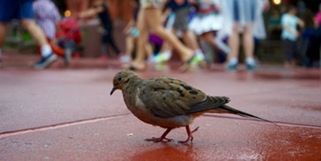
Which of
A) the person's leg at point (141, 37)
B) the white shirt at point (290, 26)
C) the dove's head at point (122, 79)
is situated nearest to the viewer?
the dove's head at point (122, 79)

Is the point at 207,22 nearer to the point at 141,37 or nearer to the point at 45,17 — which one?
the point at 45,17

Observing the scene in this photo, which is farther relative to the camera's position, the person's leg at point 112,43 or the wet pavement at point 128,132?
the person's leg at point 112,43

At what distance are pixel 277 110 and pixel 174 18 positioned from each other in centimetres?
903

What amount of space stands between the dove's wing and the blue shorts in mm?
6952

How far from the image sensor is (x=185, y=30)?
1358 centimetres

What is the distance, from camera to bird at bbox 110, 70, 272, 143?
299 cm

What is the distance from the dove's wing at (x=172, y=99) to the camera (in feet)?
9.81

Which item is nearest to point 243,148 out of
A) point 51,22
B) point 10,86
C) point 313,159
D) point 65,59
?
point 313,159

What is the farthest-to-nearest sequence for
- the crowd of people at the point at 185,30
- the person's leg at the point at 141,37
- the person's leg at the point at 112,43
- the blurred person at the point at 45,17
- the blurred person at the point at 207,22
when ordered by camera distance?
the person's leg at the point at 112,43 → the blurred person at the point at 207,22 → the blurred person at the point at 45,17 → the person's leg at the point at 141,37 → the crowd of people at the point at 185,30

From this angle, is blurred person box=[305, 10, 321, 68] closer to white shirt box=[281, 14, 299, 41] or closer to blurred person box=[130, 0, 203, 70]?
white shirt box=[281, 14, 299, 41]

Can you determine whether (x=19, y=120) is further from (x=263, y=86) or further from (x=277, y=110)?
(x=263, y=86)

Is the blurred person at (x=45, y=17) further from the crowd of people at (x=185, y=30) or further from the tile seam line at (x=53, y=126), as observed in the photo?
the tile seam line at (x=53, y=126)

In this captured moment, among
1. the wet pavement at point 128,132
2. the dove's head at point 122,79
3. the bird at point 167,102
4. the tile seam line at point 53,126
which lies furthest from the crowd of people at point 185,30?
the bird at point 167,102

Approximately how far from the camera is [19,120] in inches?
154
